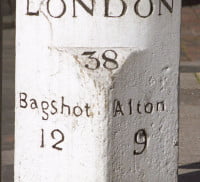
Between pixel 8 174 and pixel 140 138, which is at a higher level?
pixel 140 138

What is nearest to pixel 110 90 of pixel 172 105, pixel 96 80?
pixel 96 80

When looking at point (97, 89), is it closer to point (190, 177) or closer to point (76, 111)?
point (76, 111)

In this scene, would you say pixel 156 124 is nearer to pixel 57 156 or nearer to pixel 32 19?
pixel 57 156

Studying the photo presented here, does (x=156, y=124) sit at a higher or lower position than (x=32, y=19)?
lower

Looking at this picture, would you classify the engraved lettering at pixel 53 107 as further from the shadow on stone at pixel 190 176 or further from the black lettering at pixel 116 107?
the shadow on stone at pixel 190 176

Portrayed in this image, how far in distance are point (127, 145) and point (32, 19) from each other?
712 millimetres

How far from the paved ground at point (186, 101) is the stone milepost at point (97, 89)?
286 cm

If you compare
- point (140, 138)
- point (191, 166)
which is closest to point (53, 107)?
point (140, 138)

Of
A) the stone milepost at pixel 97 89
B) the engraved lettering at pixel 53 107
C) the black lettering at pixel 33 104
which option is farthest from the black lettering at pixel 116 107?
the black lettering at pixel 33 104

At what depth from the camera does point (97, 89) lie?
383 cm

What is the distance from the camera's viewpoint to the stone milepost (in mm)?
3865

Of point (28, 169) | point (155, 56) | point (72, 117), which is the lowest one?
point (28, 169)

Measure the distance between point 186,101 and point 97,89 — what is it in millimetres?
6853

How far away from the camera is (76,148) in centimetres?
390
